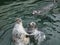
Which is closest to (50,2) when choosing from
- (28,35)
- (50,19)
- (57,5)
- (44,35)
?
(57,5)

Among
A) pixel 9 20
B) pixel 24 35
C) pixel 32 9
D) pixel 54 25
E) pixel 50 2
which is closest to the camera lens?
pixel 24 35

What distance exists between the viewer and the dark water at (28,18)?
31.2 ft

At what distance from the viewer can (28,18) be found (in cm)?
1138

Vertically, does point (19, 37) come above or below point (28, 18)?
above

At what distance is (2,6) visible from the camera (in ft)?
45.0

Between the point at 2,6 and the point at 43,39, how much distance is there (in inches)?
213

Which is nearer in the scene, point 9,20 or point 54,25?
point 54,25

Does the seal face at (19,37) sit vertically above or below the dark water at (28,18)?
above

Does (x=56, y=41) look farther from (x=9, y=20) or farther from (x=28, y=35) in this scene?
(x=9, y=20)

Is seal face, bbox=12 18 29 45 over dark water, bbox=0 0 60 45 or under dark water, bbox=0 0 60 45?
over

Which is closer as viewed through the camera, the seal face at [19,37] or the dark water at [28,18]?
the seal face at [19,37]

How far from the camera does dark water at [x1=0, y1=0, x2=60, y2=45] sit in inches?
374

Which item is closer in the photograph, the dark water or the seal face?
the seal face

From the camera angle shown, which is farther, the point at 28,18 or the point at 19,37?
the point at 28,18
